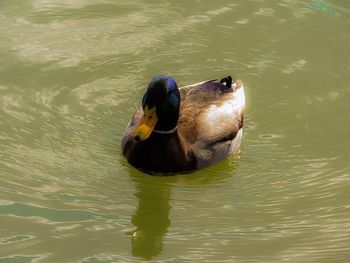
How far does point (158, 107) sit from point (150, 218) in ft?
3.57

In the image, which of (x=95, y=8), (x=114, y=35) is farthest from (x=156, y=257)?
(x=95, y=8)

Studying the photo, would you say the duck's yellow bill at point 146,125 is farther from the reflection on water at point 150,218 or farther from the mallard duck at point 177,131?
the reflection on water at point 150,218

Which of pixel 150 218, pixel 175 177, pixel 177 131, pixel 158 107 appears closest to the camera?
pixel 150 218

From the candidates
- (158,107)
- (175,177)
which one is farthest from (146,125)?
(175,177)

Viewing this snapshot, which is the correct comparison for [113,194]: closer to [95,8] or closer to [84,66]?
[84,66]

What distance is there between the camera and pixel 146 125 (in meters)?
7.08

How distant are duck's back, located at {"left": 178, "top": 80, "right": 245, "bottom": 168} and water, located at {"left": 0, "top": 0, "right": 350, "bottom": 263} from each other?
0.15m

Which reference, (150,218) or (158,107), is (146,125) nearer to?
(158,107)

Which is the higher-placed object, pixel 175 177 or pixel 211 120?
pixel 211 120

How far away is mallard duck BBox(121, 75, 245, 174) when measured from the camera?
714cm

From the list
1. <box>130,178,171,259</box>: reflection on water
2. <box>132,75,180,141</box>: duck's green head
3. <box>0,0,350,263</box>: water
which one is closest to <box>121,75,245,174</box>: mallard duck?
<box>132,75,180,141</box>: duck's green head

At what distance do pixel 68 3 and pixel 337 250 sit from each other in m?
5.66

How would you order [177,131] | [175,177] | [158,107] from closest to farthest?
[158,107] → [175,177] → [177,131]

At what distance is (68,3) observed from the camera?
412 inches
